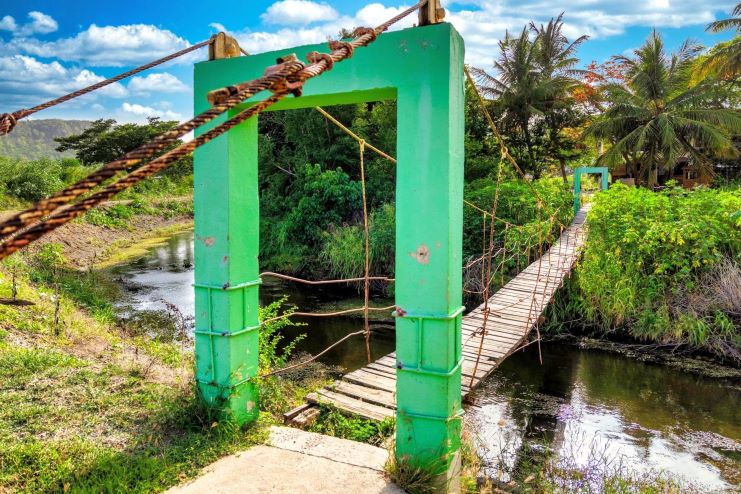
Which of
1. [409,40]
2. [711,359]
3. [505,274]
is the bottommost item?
[711,359]

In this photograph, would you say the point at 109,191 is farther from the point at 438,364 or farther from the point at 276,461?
the point at 276,461

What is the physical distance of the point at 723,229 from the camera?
6.44 metres

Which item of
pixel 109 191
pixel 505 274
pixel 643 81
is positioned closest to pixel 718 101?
pixel 643 81

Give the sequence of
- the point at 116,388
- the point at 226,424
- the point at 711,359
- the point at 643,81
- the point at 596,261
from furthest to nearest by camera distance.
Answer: the point at 643,81 < the point at 596,261 < the point at 711,359 < the point at 116,388 < the point at 226,424

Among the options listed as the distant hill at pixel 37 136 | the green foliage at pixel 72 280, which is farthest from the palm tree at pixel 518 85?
the distant hill at pixel 37 136

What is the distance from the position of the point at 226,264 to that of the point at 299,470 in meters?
0.88

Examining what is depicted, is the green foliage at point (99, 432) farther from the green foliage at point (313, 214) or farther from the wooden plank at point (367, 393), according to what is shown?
the green foliage at point (313, 214)

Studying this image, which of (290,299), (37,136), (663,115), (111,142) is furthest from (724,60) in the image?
(37,136)

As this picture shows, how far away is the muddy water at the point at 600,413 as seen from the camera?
368cm

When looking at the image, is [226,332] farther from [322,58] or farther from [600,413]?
[600,413]

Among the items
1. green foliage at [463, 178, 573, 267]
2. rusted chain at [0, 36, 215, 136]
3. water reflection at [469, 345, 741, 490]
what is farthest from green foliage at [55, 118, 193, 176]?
rusted chain at [0, 36, 215, 136]

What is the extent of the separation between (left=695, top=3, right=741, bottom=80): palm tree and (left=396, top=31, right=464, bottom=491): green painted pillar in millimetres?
12903

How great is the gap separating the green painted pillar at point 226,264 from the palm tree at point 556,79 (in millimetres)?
13103

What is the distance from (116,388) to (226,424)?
0.88 metres
